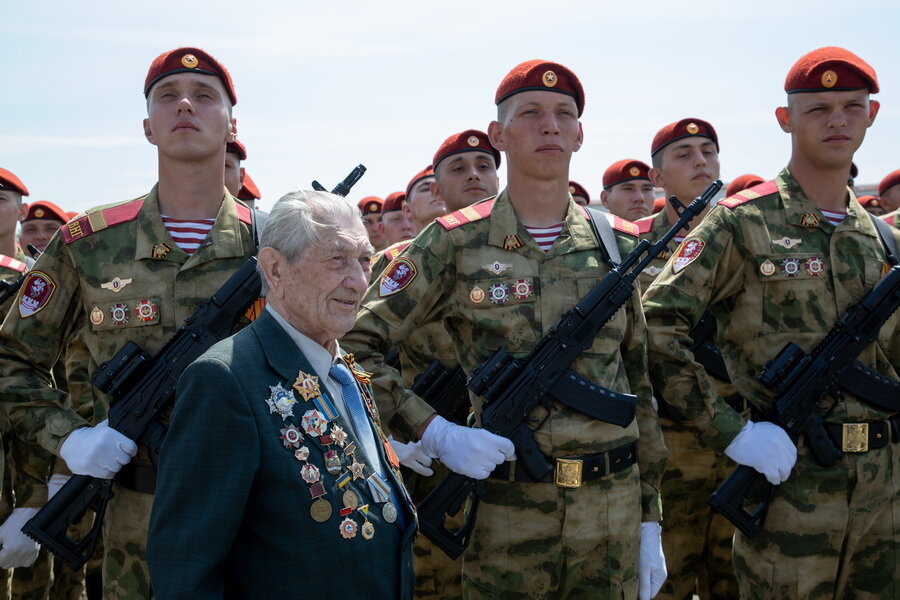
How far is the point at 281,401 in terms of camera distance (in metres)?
2.04

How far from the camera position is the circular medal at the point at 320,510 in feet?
6.57

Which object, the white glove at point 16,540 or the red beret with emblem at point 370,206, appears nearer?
the white glove at point 16,540

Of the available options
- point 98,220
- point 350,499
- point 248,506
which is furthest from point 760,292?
point 98,220

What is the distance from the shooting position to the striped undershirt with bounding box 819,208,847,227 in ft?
13.5

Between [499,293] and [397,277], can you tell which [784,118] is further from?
[397,277]

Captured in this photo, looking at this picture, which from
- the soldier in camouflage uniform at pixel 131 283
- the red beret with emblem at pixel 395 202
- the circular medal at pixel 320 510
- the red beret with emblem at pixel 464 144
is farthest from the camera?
the red beret with emblem at pixel 395 202

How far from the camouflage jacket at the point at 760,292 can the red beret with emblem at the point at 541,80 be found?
98cm

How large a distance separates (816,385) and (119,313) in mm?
3207

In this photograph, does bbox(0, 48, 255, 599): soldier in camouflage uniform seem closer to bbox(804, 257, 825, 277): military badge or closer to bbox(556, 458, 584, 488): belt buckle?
bbox(556, 458, 584, 488): belt buckle

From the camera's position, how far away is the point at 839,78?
4102 mm

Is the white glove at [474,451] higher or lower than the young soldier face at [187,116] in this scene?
lower

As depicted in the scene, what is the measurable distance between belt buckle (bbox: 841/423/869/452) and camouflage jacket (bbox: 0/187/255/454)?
2.92 m

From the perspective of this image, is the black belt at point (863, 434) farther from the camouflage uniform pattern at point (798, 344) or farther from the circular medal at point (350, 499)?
the circular medal at point (350, 499)

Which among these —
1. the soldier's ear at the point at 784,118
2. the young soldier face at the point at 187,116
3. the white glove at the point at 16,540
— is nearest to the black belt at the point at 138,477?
the white glove at the point at 16,540
